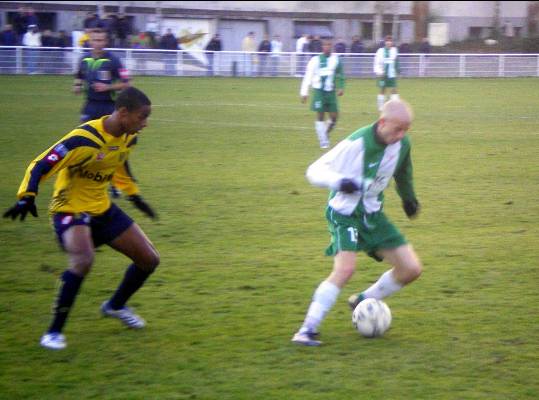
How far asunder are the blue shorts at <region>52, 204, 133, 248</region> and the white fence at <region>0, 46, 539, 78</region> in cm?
2853

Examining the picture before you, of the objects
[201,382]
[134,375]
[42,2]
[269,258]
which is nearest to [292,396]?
[201,382]

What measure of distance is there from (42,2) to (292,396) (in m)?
40.4

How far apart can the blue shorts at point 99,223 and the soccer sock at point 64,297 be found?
229 mm

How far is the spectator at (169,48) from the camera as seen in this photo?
36188 millimetres

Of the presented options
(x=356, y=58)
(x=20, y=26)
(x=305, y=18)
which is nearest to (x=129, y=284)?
(x=20, y=26)

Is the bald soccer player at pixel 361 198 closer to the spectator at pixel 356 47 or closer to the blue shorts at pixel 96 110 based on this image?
the blue shorts at pixel 96 110

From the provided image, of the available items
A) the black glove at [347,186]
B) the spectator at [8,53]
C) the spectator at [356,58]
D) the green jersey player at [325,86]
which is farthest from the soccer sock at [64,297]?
the spectator at [356,58]

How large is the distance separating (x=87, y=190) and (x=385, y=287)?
2.08 m

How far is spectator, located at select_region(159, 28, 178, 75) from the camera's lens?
3619 cm

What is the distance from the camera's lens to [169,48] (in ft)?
123

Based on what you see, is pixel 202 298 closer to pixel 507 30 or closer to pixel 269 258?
pixel 269 258

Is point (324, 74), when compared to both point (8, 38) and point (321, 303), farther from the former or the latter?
point (8, 38)

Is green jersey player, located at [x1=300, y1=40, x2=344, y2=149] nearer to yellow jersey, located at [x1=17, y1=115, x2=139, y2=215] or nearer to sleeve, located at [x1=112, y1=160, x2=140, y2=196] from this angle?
sleeve, located at [x1=112, y1=160, x2=140, y2=196]

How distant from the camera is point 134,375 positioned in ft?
16.9
